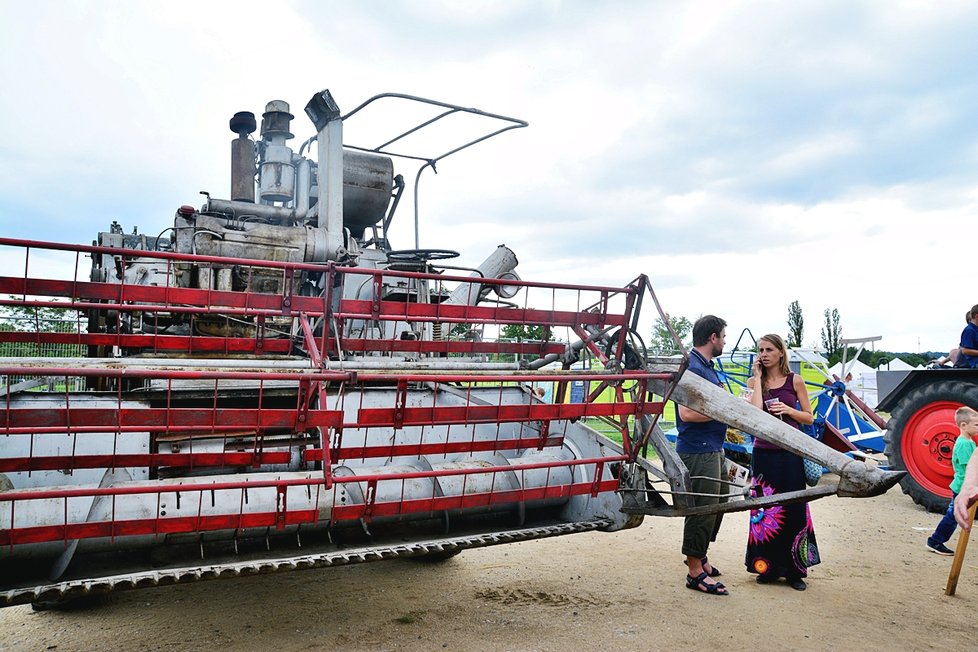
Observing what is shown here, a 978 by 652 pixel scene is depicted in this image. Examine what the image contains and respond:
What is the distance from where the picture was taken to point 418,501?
3.32 meters

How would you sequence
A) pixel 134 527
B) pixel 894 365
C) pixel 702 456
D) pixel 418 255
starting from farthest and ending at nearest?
1. pixel 894 365
2. pixel 418 255
3. pixel 702 456
4. pixel 134 527

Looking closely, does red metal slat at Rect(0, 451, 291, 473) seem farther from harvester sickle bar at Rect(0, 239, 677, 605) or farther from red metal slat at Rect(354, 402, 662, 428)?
red metal slat at Rect(354, 402, 662, 428)

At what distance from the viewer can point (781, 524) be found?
14.4 feet

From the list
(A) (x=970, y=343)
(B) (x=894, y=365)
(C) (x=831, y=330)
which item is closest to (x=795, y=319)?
(C) (x=831, y=330)

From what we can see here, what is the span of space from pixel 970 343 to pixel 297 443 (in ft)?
20.7

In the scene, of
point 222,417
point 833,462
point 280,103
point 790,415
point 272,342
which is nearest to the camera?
point 222,417

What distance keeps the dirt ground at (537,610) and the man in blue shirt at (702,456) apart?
163 mm

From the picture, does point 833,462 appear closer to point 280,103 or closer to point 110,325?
point 110,325

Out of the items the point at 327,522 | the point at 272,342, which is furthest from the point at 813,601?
the point at 272,342

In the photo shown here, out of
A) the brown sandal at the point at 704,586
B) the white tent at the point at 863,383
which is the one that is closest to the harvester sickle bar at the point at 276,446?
the brown sandal at the point at 704,586

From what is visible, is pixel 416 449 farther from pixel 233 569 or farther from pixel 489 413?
pixel 233 569

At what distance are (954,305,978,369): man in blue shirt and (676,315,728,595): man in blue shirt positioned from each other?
3854 mm

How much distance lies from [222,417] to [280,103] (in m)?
5.93

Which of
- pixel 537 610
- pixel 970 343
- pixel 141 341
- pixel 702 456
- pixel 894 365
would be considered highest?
pixel 970 343
